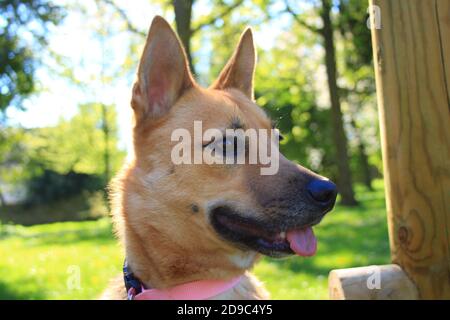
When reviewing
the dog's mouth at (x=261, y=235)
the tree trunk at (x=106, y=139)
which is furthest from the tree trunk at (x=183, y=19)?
the tree trunk at (x=106, y=139)

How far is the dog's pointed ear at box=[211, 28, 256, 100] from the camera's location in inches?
148

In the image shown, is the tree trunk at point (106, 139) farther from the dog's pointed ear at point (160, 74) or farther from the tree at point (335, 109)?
the dog's pointed ear at point (160, 74)

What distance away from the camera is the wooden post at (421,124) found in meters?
2.76

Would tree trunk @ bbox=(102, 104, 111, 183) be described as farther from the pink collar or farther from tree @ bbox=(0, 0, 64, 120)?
the pink collar

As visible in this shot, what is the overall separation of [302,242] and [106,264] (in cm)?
576

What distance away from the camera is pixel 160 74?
11.0ft

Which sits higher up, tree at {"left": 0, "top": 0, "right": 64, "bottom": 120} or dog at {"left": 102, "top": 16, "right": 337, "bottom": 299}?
tree at {"left": 0, "top": 0, "right": 64, "bottom": 120}

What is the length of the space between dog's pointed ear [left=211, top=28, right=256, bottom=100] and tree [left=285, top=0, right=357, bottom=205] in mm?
12545

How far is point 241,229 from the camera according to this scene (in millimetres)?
2936

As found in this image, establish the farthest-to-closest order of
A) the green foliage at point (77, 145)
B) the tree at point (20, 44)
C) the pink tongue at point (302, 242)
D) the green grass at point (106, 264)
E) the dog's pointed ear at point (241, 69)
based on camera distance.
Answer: the green foliage at point (77, 145), the tree at point (20, 44), the green grass at point (106, 264), the dog's pointed ear at point (241, 69), the pink tongue at point (302, 242)

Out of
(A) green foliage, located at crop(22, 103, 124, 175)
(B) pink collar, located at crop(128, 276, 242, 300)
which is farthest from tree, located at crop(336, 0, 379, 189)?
(B) pink collar, located at crop(128, 276, 242, 300)
